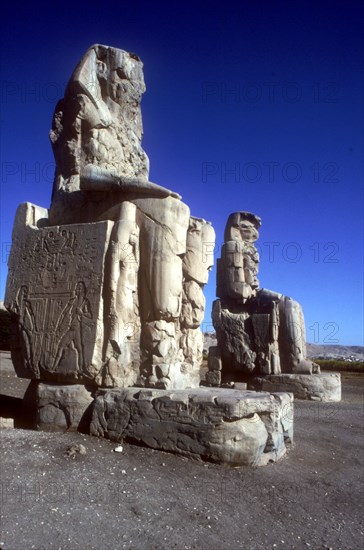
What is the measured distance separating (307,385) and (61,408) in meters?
5.71

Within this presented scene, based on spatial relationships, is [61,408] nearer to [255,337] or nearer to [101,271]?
[101,271]

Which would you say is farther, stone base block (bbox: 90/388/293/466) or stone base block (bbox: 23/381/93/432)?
stone base block (bbox: 23/381/93/432)

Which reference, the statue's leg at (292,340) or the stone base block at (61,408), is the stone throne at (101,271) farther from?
the statue's leg at (292,340)

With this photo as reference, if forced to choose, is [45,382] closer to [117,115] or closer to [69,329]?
[69,329]

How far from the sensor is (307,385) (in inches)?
337

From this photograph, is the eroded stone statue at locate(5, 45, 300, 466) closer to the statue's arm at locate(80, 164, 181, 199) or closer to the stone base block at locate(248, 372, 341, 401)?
the statue's arm at locate(80, 164, 181, 199)

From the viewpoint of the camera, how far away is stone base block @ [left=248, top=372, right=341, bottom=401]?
8523mm

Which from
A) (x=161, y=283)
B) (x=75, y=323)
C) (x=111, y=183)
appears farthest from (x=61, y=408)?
(x=111, y=183)

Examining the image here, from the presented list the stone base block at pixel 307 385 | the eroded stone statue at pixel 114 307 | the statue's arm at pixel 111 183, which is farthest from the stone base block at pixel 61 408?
the stone base block at pixel 307 385

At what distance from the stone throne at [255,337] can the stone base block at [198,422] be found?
4.88 meters

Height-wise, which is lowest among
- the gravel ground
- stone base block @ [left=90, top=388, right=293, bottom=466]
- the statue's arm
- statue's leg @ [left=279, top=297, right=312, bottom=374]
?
the gravel ground

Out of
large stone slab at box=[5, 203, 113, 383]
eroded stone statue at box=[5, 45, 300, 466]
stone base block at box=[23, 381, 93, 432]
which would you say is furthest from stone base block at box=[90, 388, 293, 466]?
large stone slab at box=[5, 203, 113, 383]

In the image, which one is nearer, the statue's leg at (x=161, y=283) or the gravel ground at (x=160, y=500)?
the gravel ground at (x=160, y=500)

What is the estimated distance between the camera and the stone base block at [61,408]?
4.05 meters
